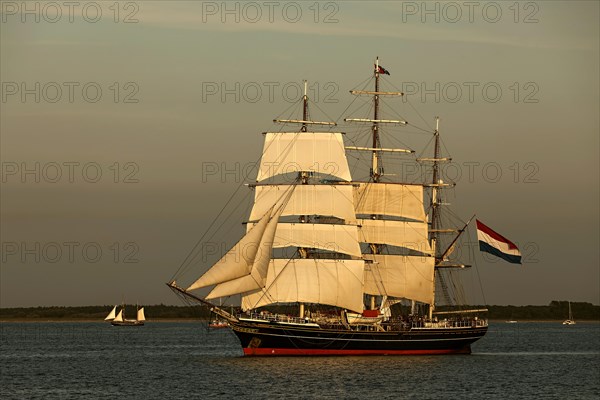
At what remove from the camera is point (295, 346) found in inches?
4040

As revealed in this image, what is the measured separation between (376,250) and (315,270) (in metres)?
13.2

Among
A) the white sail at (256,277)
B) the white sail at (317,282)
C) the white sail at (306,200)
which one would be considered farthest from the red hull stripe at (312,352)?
the white sail at (306,200)

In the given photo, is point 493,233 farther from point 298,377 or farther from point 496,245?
point 298,377

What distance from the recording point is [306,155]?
353 feet

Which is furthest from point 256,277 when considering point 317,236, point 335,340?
point 335,340

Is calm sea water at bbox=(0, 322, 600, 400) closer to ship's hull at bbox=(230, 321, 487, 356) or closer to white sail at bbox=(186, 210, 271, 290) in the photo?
ship's hull at bbox=(230, 321, 487, 356)

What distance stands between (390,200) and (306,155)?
13.5 metres

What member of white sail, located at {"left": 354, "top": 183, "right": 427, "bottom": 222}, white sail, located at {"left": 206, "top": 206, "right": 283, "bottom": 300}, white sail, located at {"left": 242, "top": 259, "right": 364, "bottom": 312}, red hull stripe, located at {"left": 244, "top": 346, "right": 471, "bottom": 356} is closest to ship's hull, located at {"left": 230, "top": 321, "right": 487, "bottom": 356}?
red hull stripe, located at {"left": 244, "top": 346, "right": 471, "bottom": 356}

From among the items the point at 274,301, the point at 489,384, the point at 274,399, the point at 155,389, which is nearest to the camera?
the point at 274,399

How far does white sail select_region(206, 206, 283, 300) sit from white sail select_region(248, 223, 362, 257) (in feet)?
12.5

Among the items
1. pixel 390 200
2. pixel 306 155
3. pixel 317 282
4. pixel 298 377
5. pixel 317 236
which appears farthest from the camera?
pixel 390 200

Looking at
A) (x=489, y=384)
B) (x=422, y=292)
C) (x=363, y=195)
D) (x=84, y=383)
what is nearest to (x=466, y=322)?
(x=422, y=292)

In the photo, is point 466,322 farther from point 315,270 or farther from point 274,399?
point 274,399

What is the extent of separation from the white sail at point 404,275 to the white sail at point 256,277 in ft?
57.8
